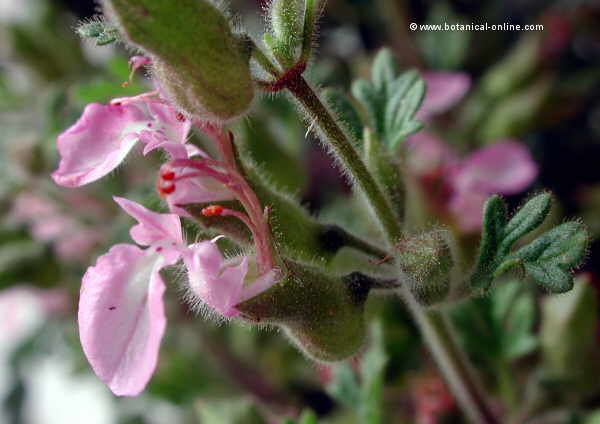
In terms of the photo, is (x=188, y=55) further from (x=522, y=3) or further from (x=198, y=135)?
(x=522, y=3)

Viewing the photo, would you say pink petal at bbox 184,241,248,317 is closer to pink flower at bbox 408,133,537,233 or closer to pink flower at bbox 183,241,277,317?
pink flower at bbox 183,241,277,317

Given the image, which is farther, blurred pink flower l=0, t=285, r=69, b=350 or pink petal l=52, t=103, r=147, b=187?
blurred pink flower l=0, t=285, r=69, b=350

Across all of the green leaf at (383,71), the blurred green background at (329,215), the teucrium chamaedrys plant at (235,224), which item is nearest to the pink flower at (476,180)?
the blurred green background at (329,215)

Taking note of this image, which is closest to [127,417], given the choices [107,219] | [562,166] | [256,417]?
[107,219]

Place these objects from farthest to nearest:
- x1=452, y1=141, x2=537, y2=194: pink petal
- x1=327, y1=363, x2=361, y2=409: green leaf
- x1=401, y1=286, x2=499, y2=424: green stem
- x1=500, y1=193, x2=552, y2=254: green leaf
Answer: x1=452, y1=141, x2=537, y2=194: pink petal < x1=327, y1=363, x2=361, y2=409: green leaf < x1=401, y1=286, x2=499, y2=424: green stem < x1=500, y1=193, x2=552, y2=254: green leaf

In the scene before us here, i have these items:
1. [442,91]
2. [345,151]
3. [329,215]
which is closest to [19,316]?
[329,215]

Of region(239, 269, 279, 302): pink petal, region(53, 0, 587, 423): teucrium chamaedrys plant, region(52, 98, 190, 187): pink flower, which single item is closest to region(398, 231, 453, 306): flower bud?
region(53, 0, 587, 423): teucrium chamaedrys plant
